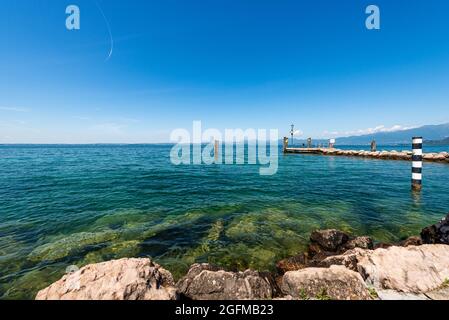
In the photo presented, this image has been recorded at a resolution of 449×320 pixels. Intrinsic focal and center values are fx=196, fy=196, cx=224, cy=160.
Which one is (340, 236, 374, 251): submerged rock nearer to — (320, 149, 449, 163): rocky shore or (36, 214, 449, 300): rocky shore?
(36, 214, 449, 300): rocky shore

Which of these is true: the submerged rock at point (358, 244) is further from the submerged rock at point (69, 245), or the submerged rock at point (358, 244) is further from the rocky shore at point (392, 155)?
the rocky shore at point (392, 155)

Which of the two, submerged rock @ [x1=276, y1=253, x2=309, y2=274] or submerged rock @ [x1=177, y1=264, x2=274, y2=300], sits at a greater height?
submerged rock @ [x1=177, y1=264, x2=274, y2=300]

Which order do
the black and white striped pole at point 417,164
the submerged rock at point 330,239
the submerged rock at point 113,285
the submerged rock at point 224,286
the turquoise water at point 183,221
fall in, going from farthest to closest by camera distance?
the black and white striped pole at point 417,164, the submerged rock at point 330,239, the turquoise water at point 183,221, the submerged rock at point 224,286, the submerged rock at point 113,285

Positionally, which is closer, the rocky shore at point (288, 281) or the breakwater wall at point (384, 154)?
the rocky shore at point (288, 281)

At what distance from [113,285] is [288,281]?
3.43 metres

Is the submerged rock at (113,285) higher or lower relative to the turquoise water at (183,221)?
higher

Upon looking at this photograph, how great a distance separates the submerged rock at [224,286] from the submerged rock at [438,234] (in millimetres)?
5426

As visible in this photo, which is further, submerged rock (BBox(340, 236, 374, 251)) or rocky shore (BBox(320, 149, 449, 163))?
rocky shore (BBox(320, 149, 449, 163))

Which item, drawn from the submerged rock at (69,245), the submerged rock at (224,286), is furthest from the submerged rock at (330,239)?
the submerged rock at (69,245)

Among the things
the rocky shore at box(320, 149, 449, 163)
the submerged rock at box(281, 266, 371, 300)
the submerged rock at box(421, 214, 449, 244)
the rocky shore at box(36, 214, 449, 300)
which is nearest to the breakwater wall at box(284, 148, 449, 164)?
the rocky shore at box(320, 149, 449, 163)

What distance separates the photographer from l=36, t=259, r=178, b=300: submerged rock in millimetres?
2898

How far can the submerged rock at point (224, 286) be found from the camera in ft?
13.5

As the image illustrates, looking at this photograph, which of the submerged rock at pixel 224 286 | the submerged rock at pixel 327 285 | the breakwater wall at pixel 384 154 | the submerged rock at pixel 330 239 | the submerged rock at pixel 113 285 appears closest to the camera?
the submerged rock at pixel 113 285

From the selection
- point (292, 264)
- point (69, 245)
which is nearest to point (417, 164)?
point (292, 264)
